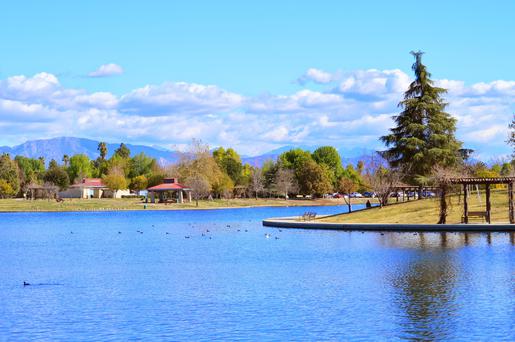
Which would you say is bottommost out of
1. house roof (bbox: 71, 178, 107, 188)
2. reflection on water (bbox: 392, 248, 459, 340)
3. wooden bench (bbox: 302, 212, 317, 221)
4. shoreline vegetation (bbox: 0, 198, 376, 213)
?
reflection on water (bbox: 392, 248, 459, 340)

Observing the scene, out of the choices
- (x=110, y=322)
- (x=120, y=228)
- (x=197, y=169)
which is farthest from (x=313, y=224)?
(x=197, y=169)

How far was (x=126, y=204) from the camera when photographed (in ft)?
487

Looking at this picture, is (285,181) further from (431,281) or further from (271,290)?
(271,290)

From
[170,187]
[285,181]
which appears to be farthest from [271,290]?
[285,181]

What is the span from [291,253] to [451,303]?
20.8 meters

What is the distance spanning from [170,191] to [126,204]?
37.2 ft

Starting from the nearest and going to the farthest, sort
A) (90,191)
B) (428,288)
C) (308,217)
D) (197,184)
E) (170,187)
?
(428,288) < (308,217) < (197,184) < (170,187) < (90,191)

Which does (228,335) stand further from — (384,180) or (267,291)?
(384,180)

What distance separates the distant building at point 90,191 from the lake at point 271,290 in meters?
121

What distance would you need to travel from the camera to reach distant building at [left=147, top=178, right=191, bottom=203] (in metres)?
153

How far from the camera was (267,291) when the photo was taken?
3247 cm

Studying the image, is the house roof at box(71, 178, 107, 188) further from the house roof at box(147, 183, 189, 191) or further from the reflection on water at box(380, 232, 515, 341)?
the reflection on water at box(380, 232, 515, 341)

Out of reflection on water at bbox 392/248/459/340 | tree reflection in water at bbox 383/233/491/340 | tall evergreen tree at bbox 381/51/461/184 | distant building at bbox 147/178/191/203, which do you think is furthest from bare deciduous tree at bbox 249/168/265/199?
reflection on water at bbox 392/248/459/340

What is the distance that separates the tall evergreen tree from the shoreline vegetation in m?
59.8
